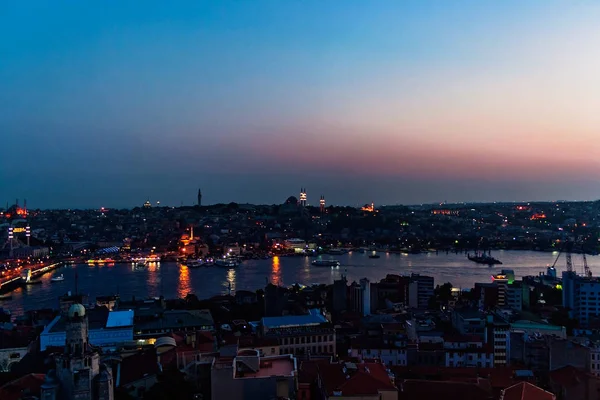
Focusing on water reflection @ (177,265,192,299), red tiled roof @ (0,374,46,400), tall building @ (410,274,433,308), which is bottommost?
water reflection @ (177,265,192,299)

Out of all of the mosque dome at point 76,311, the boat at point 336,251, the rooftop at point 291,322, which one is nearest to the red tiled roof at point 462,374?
the rooftop at point 291,322

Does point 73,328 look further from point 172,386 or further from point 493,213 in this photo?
point 493,213

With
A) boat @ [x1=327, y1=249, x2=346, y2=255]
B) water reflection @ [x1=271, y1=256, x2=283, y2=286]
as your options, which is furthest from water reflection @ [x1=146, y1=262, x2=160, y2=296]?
boat @ [x1=327, y1=249, x2=346, y2=255]

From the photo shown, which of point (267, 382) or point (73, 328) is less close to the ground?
point (73, 328)

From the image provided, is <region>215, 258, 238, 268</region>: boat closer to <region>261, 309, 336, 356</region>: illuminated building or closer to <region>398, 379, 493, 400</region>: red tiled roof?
<region>261, 309, 336, 356</region>: illuminated building

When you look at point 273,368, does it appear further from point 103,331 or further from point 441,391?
point 103,331

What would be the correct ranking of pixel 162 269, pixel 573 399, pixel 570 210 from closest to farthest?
pixel 573 399 < pixel 162 269 < pixel 570 210

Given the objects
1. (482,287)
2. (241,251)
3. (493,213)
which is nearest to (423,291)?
(482,287)
